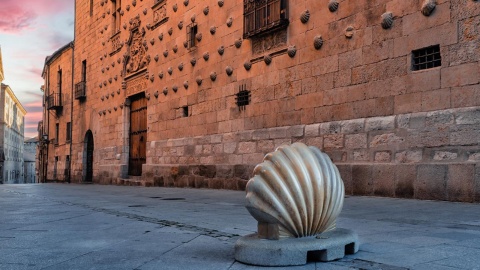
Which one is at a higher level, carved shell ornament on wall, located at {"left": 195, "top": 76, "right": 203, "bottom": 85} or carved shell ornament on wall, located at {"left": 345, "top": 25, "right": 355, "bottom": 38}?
carved shell ornament on wall, located at {"left": 345, "top": 25, "right": 355, "bottom": 38}

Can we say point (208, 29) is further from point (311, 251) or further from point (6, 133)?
point (6, 133)

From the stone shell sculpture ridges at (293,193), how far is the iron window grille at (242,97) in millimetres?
7564

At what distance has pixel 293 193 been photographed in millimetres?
2691

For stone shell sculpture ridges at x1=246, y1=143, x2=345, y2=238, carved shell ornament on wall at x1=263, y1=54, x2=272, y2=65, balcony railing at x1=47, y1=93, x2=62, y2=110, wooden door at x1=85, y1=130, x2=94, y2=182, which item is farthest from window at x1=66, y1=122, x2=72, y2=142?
stone shell sculpture ridges at x1=246, y1=143, x2=345, y2=238

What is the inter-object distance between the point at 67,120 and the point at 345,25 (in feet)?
64.2

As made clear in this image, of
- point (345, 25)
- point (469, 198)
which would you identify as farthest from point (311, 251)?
point (345, 25)

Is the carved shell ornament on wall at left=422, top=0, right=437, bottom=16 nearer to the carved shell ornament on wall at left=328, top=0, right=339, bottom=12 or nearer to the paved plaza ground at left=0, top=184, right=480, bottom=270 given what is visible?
the carved shell ornament on wall at left=328, top=0, right=339, bottom=12

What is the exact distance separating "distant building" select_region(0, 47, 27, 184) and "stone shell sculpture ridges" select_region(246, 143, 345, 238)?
195 feet

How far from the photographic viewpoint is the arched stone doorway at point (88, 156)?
835 inches

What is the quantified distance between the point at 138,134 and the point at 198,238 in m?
13.3

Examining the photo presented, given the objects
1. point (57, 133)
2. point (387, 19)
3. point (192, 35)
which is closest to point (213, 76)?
point (192, 35)

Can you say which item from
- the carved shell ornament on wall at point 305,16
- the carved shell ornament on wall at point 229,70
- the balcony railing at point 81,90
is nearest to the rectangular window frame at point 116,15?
the balcony railing at point 81,90

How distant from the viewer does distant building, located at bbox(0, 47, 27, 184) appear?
204 feet

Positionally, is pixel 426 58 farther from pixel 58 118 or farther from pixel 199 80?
pixel 58 118
